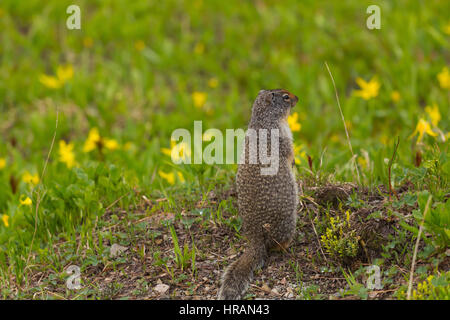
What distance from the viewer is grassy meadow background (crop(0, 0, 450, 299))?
489 cm

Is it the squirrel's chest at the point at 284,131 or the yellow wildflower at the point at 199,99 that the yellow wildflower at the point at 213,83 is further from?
the squirrel's chest at the point at 284,131

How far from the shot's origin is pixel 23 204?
5.14 m

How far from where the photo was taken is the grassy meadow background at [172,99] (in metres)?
4.89

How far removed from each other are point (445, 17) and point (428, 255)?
7123 mm

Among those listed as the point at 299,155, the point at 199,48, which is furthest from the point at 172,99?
the point at 299,155

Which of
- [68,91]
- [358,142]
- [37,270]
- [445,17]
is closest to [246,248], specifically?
[37,270]

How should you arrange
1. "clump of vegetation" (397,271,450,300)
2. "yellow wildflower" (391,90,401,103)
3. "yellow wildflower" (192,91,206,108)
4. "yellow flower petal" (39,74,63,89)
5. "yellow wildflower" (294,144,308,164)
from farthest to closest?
"yellow flower petal" (39,74,63,89), "yellow wildflower" (192,91,206,108), "yellow wildflower" (391,90,401,103), "yellow wildflower" (294,144,308,164), "clump of vegetation" (397,271,450,300)

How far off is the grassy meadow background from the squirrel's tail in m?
0.56

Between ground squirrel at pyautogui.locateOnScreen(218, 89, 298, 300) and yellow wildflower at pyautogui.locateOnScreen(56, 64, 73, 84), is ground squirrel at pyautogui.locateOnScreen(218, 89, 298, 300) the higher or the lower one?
the lower one

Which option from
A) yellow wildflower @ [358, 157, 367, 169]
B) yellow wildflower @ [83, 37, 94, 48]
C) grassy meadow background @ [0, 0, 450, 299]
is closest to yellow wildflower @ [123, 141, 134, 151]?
grassy meadow background @ [0, 0, 450, 299]

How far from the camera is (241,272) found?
3.84 metres

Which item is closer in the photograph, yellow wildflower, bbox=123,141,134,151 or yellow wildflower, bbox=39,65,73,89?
yellow wildflower, bbox=123,141,134,151
